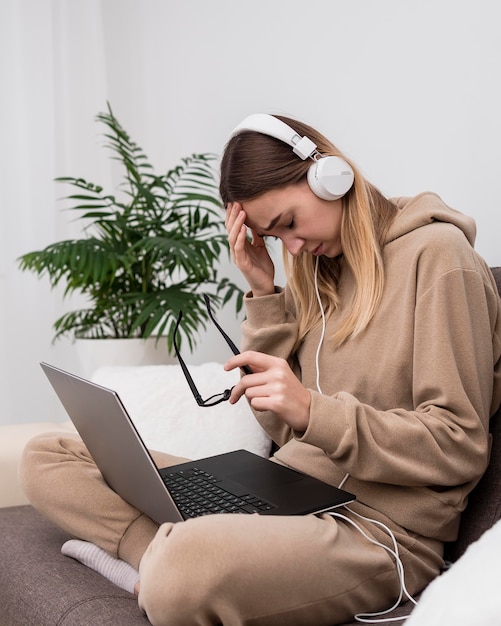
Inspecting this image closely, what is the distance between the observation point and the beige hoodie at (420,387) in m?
1.14

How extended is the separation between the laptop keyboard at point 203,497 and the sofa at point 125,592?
→ 0.15 m

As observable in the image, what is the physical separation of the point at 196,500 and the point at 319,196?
1.74 ft

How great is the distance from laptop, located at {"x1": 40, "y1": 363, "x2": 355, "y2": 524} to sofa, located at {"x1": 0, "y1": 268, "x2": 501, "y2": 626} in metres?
0.15

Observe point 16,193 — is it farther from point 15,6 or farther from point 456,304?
point 456,304

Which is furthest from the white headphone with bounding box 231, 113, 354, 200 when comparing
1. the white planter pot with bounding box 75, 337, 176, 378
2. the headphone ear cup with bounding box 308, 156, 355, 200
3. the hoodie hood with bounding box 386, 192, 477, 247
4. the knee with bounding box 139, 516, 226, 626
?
the white planter pot with bounding box 75, 337, 176, 378

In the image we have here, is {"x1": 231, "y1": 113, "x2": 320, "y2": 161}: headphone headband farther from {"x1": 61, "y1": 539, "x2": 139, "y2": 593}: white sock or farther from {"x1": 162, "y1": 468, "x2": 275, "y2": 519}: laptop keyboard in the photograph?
{"x1": 61, "y1": 539, "x2": 139, "y2": 593}: white sock

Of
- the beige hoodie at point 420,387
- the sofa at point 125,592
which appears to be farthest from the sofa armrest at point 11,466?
the beige hoodie at point 420,387

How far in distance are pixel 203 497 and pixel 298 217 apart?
485 millimetres

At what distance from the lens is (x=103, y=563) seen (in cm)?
127

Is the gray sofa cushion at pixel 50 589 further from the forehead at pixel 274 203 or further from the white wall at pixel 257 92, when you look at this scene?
the white wall at pixel 257 92

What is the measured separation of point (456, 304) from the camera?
1.19m

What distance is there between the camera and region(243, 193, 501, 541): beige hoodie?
1.14m

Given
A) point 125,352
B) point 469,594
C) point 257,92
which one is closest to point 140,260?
point 125,352

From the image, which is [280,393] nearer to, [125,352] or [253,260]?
[253,260]
